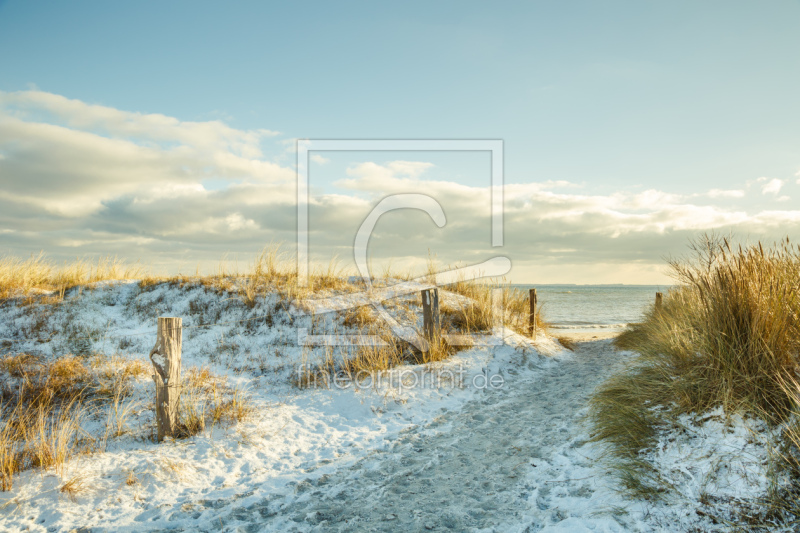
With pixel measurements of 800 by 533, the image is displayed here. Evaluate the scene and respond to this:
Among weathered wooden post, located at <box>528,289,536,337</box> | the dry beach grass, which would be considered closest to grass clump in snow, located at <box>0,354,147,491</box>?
the dry beach grass

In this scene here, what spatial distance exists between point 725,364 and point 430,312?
233 inches

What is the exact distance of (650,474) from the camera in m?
3.66

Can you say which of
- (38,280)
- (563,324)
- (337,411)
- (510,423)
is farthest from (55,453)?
(563,324)

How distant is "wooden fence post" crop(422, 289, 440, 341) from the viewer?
9336 millimetres

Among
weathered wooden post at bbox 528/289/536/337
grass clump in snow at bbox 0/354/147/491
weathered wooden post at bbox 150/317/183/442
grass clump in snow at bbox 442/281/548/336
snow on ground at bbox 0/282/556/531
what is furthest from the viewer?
weathered wooden post at bbox 528/289/536/337

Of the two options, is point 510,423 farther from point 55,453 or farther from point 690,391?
point 55,453

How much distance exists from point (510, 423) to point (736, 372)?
3.00 meters

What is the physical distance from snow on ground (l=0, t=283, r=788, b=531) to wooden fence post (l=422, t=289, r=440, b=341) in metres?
0.79

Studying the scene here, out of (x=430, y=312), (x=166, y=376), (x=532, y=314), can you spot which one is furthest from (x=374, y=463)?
(x=532, y=314)

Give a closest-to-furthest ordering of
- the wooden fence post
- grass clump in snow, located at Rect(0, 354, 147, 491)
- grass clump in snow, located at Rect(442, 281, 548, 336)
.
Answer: grass clump in snow, located at Rect(0, 354, 147, 491) < the wooden fence post < grass clump in snow, located at Rect(442, 281, 548, 336)

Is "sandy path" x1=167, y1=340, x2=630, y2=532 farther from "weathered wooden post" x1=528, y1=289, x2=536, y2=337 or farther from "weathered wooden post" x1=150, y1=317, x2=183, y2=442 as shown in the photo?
"weathered wooden post" x1=528, y1=289, x2=536, y2=337

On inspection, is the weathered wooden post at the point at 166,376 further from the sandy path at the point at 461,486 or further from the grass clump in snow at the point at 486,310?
the grass clump in snow at the point at 486,310

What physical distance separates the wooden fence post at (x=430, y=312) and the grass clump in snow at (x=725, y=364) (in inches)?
182

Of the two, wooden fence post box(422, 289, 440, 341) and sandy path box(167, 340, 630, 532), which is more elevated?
wooden fence post box(422, 289, 440, 341)
